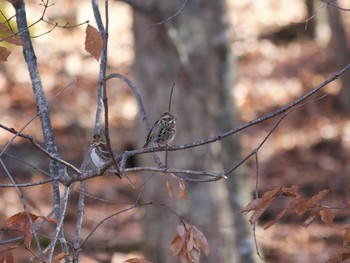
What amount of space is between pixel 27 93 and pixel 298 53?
227 inches

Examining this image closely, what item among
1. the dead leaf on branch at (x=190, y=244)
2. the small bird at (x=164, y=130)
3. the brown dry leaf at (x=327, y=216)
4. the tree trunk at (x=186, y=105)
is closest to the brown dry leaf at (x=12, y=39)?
the small bird at (x=164, y=130)

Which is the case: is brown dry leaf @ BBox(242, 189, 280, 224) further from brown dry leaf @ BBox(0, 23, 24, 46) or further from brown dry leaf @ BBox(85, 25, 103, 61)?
brown dry leaf @ BBox(0, 23, 24, 46)

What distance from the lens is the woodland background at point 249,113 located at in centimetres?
843

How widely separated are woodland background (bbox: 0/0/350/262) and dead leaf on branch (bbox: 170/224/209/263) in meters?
3.55

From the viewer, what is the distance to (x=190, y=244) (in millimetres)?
1994

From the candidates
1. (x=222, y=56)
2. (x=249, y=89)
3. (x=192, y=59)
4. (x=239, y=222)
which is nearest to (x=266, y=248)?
(x=239, y=222)

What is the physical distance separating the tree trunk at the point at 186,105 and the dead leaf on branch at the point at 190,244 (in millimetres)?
3412

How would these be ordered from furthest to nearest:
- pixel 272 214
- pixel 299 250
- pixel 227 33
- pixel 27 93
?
pixel 27 93 → pixel 272 214 → pixel 299 250 → pixel 227 33

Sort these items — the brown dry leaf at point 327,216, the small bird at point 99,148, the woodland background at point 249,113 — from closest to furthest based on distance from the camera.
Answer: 1. the brown dry leaf at point 327,216
2. the small bird at point 99,148
3. the woodland background at point 249,113

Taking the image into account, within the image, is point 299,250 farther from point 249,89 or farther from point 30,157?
point 249,89

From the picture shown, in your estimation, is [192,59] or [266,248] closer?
[192,59]

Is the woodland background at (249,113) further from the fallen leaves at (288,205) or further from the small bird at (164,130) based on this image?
the fallen leaves at (288,205)

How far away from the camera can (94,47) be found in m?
2.07

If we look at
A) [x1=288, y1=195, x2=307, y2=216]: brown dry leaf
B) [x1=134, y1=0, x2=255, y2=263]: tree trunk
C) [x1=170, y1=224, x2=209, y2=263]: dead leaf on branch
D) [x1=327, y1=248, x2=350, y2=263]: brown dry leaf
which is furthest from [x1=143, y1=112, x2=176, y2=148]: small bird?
[x1=134, y1=0, x2=255, y2=263]: tree trunk
